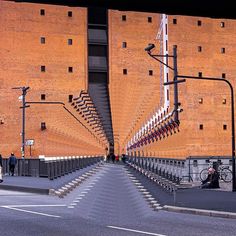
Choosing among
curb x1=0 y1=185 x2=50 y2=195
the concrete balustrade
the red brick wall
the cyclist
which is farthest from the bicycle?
the red brick wall

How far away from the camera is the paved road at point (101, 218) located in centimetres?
1123

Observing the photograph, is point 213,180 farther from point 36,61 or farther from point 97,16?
point 97,16

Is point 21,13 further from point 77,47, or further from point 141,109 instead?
point 141,109

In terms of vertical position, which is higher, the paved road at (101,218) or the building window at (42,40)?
the building window at (42,40)

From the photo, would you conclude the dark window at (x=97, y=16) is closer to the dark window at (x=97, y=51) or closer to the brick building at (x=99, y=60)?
the brick building at (x=99, y=60)

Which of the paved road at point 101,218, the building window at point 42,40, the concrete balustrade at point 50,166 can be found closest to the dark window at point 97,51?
the building window at point 42,40

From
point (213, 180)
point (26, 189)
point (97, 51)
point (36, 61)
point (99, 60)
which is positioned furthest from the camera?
point (97, 51)

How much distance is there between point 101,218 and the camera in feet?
44.0

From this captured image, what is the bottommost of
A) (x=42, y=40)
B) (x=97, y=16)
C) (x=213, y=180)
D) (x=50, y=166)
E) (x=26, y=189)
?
(x=26, y=189)

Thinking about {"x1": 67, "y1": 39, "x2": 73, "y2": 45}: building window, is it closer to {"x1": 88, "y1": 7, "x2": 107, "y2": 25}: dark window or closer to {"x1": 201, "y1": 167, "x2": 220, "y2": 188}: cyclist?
{"x1": 88, "y1": 7, "x2": 107, "y2": 25}: dark window

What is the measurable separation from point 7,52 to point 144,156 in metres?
40.1

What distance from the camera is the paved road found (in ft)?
36.9

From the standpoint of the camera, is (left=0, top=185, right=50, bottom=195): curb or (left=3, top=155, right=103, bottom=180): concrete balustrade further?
(left=3, top=155, right=103, bottom=180): concrete balustrade

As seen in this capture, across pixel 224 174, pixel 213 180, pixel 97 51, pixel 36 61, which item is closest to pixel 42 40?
pixel 36 61
